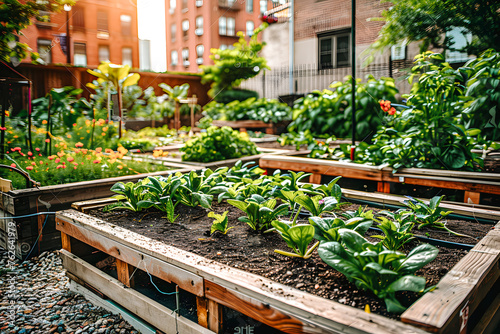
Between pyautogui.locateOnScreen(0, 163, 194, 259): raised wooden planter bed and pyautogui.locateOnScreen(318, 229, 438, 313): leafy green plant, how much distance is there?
2107 mm

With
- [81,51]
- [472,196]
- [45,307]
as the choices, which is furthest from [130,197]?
[472,196]

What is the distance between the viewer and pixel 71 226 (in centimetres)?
186

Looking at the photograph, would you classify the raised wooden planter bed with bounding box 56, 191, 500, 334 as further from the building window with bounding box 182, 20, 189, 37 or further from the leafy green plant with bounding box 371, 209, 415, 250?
the building window with bounding box 182, 20, 189, 37

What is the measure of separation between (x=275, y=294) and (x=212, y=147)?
2.76 meters

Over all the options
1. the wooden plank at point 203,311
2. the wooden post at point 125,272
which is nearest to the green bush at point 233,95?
the wooden post at point 125,272

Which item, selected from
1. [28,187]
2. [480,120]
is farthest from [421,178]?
[28,187]

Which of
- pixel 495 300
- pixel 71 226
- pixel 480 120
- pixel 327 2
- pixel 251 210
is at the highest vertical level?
pixel 327 2

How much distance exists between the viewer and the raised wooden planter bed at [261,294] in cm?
84

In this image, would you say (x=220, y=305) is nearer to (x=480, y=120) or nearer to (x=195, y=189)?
(x=195, y=189)

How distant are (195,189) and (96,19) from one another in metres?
1.18

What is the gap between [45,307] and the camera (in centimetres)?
181

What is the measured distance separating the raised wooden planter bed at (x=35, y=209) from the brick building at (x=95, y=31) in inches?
36.0

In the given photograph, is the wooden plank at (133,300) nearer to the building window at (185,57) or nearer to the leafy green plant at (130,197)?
the leafy green plant at (130,197)

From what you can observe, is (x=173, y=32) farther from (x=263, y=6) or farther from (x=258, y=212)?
(x=258, y=212)
